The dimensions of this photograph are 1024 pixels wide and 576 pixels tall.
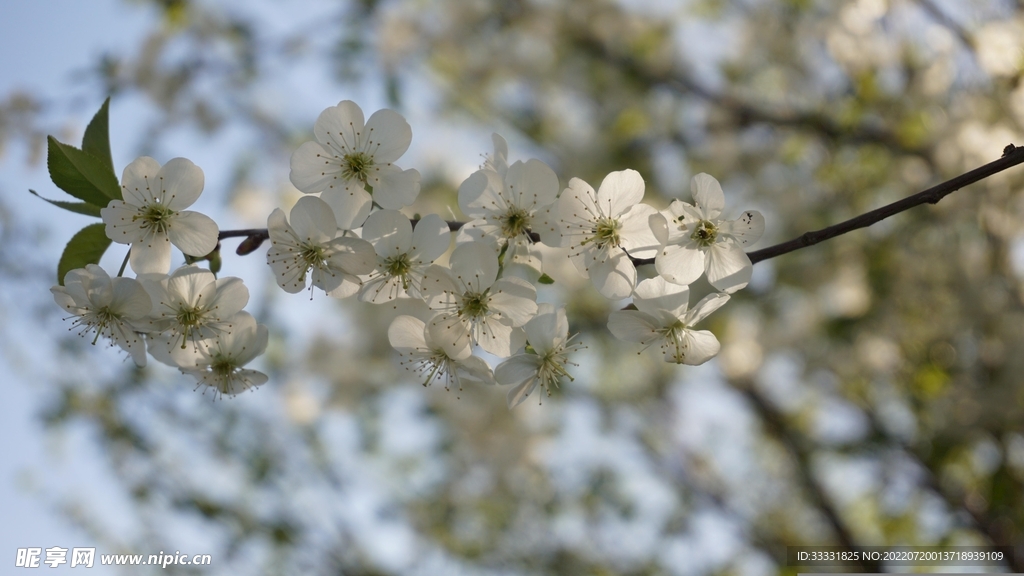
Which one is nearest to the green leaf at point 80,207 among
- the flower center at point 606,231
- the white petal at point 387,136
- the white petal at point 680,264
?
the white petal at point 387,136

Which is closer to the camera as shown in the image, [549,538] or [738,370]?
[738,370]

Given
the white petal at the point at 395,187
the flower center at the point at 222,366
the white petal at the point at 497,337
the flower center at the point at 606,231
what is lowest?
the white petal at the point at 497,337

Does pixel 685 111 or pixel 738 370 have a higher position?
pixel 685 111

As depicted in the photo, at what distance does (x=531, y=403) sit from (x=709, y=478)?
4.05 ft

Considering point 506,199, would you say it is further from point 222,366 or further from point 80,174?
point 80,174

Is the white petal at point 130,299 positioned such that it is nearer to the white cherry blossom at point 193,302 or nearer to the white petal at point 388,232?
the white cherry blossom at point 193,302

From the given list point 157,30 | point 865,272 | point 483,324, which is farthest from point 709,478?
point 157,30

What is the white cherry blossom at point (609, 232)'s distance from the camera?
3.51 ft

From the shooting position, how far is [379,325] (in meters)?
4.30

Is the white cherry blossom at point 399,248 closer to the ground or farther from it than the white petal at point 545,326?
farther from it

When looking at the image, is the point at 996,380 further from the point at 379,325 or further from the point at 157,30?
the point at 157,30

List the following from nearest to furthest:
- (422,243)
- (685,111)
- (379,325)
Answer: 1. (422,243)
2. (685,111)
3. (379,325)

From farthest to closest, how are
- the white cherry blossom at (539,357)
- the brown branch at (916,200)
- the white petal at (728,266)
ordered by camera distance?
1. the white cherry blossom at (539,357)
2. the white petal at (728,266)
3. the brown branch at (916,200)

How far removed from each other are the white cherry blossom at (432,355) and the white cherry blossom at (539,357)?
0.04 metres
